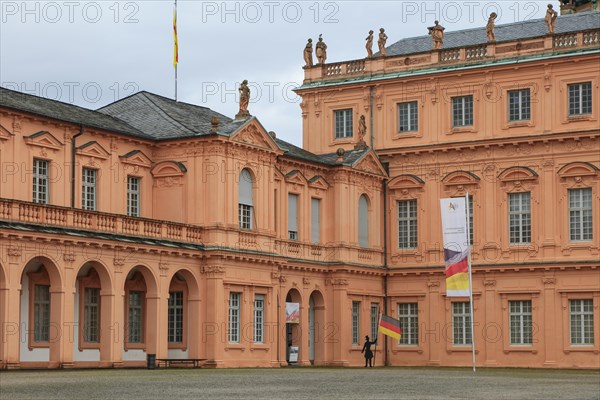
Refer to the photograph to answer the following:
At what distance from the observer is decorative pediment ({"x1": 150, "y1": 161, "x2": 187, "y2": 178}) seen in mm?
56781

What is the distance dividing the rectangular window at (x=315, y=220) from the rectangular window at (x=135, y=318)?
464 inches

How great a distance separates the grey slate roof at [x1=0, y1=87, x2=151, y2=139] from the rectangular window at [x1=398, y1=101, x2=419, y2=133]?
16.3 metres

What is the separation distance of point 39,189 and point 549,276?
25.7 meters

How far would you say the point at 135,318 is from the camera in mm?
55406

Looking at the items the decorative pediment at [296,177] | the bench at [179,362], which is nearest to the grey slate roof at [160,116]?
the decorative pediment at [296,177]

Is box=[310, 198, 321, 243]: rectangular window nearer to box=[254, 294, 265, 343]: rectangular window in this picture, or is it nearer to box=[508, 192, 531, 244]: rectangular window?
box=[254, 294, 265, 343]: rectangular window

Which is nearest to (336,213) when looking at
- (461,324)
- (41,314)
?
(461,324)

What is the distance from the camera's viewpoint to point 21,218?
46500mm

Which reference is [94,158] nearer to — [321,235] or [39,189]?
[39,189]

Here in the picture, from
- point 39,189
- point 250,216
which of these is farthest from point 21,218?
point 250,216

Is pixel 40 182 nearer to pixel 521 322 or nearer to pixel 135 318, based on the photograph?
pixel 135 318

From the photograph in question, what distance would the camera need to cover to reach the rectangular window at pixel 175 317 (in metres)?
56.4

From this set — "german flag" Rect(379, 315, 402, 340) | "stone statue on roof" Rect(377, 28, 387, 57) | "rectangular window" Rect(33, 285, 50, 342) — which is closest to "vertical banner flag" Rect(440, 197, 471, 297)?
"german flag" Rect(379, 315, 402, 340)

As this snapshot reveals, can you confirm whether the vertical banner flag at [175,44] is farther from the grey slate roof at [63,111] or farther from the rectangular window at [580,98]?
the rectangular window at [580,98]
